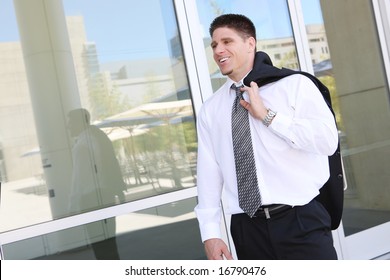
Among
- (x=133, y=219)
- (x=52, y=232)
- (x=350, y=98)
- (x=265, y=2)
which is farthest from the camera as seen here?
(x=350, y=98)

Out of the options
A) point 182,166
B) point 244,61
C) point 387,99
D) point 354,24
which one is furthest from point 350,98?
point 244,61

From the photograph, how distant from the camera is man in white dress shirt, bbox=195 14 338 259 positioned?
1.76 metres

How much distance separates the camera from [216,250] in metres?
1.91

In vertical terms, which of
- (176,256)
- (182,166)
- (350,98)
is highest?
(350,98)

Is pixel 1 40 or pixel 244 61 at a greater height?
pixel 1 40

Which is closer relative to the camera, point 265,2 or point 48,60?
point 48,60

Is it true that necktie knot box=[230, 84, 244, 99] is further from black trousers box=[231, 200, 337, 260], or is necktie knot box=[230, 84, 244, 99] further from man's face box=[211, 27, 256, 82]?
black trousers box=[231, 200, 337, 260]

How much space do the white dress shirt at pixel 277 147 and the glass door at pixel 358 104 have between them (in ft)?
7.80

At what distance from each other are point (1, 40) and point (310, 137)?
2.43m

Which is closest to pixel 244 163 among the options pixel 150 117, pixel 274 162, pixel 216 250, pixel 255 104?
pixel 274 162

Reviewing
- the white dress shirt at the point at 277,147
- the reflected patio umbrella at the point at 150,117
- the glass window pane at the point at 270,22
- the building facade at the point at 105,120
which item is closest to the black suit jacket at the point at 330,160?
the white dress shirt at the point at 277,147

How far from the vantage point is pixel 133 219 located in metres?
3.27
